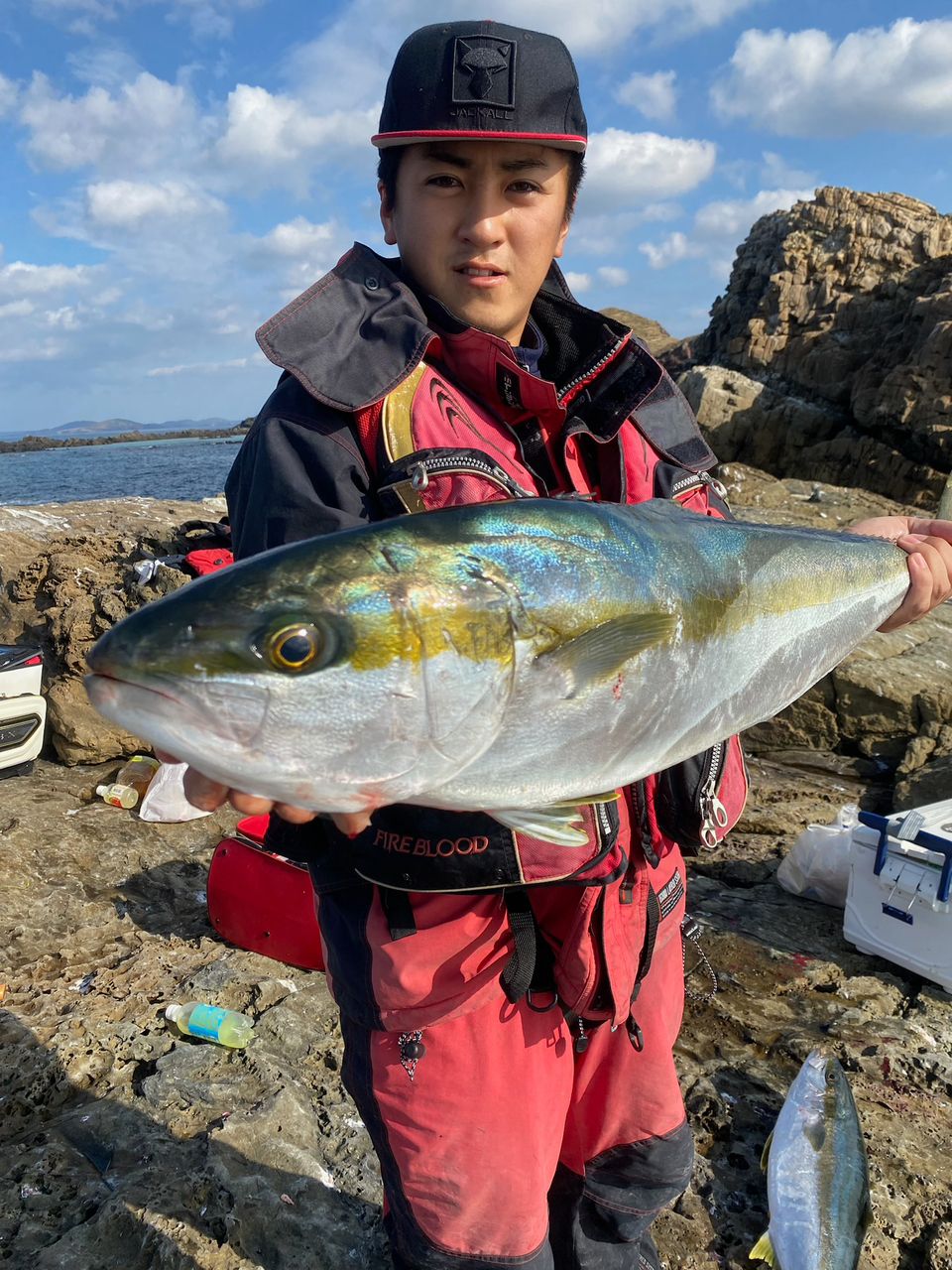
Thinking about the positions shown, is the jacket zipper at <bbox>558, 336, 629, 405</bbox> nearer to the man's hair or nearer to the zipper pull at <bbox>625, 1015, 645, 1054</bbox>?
the man's hair

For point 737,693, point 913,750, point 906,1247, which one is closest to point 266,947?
point 906,1247

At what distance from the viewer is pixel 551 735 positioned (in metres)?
Answer: 1.50

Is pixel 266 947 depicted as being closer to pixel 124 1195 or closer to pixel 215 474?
pixel 124 1195

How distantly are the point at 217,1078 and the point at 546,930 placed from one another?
213cm

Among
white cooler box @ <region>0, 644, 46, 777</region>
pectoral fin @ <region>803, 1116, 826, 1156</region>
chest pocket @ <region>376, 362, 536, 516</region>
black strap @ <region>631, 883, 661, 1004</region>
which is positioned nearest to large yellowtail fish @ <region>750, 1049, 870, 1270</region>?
pectoral fin @ <region>803, 1116, 826, 1156</region>

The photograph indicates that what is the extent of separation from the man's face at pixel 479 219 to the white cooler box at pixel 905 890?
3.60 m

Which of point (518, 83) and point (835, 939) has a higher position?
point (518, 83)

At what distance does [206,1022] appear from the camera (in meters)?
3.65

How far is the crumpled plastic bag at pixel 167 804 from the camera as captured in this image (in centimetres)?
579

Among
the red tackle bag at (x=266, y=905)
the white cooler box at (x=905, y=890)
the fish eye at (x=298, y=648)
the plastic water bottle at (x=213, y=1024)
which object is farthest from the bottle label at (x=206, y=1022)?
the white cooler box at (x=905, y=890)

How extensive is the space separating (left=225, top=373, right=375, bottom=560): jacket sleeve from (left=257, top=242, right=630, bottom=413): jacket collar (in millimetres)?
72

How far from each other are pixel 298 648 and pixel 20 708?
585 cm

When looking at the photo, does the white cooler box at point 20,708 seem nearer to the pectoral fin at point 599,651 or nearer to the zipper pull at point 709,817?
the zipper pull at point 709,817

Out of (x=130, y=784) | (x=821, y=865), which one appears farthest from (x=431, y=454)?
(x=130, y=784)
